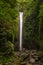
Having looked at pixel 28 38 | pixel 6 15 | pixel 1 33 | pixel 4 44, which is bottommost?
pixel 28 38

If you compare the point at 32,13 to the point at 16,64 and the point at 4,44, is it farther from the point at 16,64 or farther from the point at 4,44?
the point at 16,64

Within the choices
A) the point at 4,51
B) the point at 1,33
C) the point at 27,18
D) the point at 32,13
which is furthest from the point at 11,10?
the point at 27,18

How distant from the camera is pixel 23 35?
76.7 feet

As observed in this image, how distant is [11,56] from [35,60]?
2404 millimetres

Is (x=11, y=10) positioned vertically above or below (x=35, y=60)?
above

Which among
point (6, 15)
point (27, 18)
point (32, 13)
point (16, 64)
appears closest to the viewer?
point (16, 64)

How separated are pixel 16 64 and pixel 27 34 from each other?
445 inches

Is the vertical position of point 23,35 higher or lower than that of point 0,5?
lower

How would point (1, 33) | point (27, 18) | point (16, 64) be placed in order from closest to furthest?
point (16, 64) < point (1, 33) < point (27, 18)

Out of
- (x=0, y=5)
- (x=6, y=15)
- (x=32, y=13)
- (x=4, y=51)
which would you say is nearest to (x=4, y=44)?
(x=4, y=51)

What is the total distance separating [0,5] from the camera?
11.6 m

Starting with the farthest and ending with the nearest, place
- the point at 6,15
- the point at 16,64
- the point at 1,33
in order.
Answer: the point at 1,33 → the point at 6,15 → the point at 16,64

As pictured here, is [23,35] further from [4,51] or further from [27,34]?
[4,51]

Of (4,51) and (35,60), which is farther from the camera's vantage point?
(4,51)
